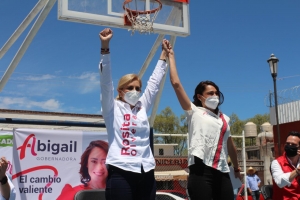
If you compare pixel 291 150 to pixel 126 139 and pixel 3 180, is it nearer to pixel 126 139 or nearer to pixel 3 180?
pixel 126 139

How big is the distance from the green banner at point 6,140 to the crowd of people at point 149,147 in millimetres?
3908

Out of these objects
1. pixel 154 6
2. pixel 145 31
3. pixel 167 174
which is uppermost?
pixel 154 6

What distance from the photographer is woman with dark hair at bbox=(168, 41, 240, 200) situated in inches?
136

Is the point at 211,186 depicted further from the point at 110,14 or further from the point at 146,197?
the point at 110,14

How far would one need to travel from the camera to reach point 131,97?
3229 millimetres

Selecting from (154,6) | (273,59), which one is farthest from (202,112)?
(273,59)

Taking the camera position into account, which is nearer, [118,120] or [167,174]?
[118,120]

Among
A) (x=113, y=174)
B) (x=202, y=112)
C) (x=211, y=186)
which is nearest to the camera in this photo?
(x=113, y=174)

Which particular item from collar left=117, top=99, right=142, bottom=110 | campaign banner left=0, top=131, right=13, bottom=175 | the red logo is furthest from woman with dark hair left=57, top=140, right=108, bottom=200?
collar left=117, top=99, right=142, bottom=110

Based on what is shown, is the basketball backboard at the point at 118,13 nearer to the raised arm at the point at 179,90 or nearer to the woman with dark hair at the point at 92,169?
the woman with dark hair at the point at 92,169

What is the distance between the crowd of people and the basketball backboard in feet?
11.1

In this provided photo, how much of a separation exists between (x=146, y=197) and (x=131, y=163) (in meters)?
0.29

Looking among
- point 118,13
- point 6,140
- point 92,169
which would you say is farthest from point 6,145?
point 118,13

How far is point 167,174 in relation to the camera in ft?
52.0
